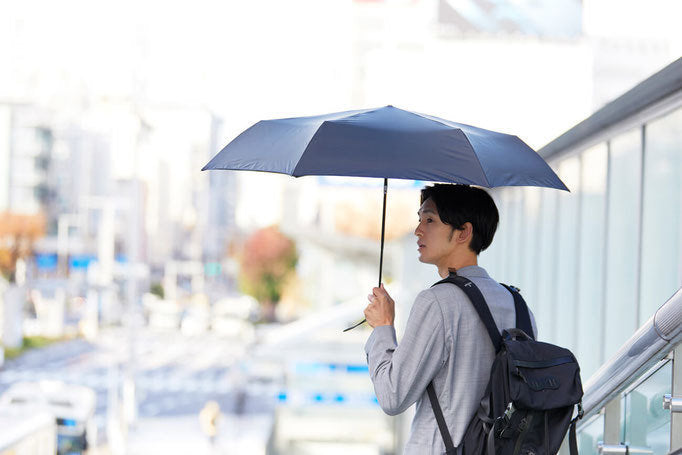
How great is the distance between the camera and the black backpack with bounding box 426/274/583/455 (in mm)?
1783

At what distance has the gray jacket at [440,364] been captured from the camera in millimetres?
1829

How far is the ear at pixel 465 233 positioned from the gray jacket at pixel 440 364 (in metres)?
0.14

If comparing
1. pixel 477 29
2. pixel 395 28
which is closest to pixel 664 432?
pixel 477 29

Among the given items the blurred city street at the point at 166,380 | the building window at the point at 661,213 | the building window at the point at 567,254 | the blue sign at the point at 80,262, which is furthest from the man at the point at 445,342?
the blue sign at the point at 80,262

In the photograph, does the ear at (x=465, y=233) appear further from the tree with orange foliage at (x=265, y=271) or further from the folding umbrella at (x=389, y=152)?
the tree with orange foliage at (x=265, y=271)

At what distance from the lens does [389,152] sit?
2074 mm

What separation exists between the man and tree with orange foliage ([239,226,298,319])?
5691 cm

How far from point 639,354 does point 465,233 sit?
1.54ft

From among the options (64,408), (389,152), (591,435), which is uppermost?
(389,152)

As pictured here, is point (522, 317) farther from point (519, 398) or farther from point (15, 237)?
point (15, 237)

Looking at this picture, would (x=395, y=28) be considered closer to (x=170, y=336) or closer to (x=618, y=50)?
(x=618, y=50)

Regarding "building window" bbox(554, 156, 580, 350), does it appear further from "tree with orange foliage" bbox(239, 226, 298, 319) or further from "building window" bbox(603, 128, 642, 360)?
"tree with orange foliage" bbox(239, 226, 298, 319)

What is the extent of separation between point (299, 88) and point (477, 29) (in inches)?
491

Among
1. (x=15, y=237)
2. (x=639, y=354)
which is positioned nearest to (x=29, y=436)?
(x=639, y=354)
